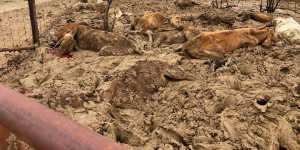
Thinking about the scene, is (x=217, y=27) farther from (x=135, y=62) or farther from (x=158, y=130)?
(x=158, y=130)

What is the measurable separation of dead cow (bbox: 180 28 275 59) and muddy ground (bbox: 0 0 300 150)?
0.13 m

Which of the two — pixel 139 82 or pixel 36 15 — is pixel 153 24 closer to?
pixel 139 82

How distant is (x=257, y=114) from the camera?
7.30 ft

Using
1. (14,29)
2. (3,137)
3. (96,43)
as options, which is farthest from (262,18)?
(14,29)

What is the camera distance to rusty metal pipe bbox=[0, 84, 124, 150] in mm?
645

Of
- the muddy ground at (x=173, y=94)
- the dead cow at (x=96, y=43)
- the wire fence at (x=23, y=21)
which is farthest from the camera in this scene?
the wire fence at (x=23, y=21)

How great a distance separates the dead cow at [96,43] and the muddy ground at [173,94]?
167 millimetres

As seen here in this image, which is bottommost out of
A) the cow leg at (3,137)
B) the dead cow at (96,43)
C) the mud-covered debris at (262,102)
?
the mud-covered debris at (262,102)

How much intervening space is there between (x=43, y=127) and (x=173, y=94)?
2.07 meters

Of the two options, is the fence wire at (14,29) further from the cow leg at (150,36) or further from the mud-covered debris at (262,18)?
the mud-covered debris at (262,18)

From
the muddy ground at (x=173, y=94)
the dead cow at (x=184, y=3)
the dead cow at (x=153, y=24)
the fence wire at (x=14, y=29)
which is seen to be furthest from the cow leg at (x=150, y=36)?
the fence wire at (x=14, y=29)

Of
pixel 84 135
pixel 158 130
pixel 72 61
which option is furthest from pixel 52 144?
pixel 72 61

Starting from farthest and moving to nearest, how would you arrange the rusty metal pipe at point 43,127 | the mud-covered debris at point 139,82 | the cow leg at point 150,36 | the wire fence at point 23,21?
the wire fence at point 23,21, the cow leg at point 150,36, the mud-covered debris at point 139,82, the rusty metal pipe at point 43,127

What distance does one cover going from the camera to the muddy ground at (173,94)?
2.09 metres
